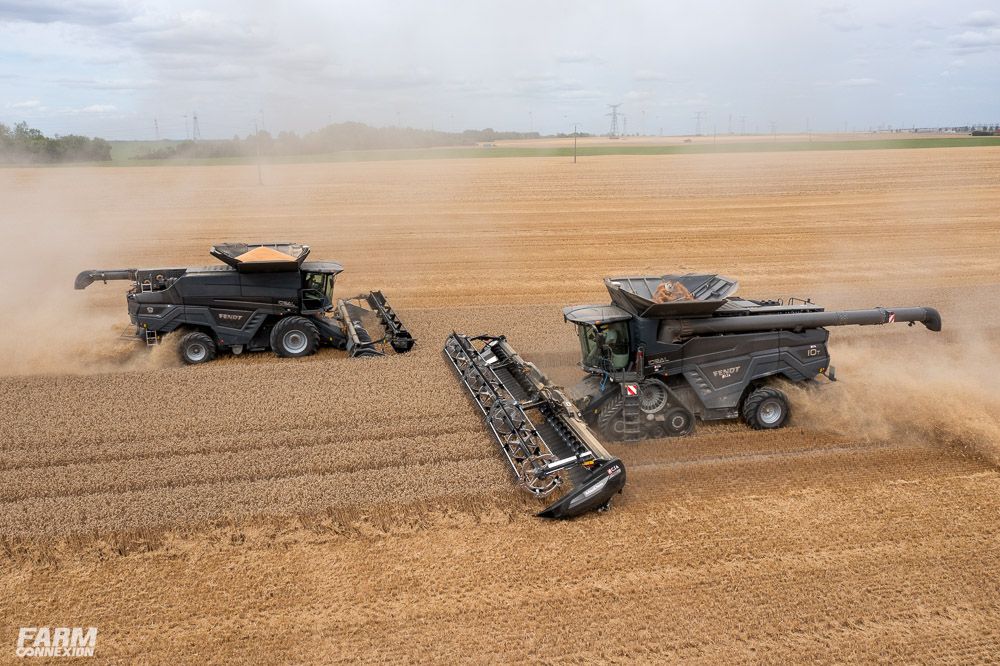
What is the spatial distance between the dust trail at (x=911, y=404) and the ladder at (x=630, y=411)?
282 cm

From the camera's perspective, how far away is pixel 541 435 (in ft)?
34.3

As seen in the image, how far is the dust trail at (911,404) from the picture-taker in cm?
1074


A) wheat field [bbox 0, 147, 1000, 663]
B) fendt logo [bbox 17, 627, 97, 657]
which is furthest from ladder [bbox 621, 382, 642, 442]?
fendt logo [bbox 17, 627, 97, 657]

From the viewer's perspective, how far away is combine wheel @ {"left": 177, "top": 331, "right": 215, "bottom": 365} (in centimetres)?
1459

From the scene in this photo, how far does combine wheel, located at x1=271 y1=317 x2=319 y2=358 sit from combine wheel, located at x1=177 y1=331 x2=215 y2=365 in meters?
1.26

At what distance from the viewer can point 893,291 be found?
68.7ft

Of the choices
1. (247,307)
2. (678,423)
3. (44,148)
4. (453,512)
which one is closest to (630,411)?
(678,423)

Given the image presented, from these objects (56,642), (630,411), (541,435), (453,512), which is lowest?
(56,642)

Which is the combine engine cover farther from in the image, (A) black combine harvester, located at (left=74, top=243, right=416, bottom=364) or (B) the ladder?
(A) black combine harvester, located at (left=74, top=243, right=416, bottom=364)

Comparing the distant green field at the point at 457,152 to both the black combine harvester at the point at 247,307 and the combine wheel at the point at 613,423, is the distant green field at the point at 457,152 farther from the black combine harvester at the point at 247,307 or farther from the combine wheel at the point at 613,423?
the combine wheel at the point at 613,423

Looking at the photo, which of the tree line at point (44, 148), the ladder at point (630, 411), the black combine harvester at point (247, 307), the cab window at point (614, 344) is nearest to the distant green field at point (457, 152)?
the tree line at point (44, 148)

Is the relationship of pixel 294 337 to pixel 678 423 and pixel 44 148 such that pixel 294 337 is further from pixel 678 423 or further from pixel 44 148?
pixel 44 148

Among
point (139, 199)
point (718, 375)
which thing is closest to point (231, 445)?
point (718, 375)

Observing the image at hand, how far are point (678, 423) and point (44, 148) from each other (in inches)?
1671
